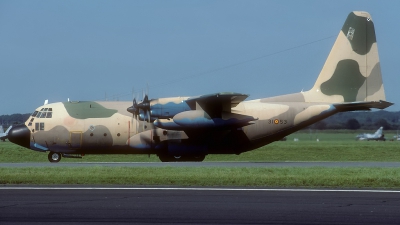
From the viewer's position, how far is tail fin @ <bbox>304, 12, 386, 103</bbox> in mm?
35031

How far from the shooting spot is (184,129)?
32.6 meters

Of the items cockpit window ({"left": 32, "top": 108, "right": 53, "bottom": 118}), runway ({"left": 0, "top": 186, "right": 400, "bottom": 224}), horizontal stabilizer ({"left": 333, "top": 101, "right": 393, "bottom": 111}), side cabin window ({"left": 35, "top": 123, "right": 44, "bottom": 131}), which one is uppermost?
cockpit window ({"left": 32, "top": 108, "right": 53, "bottom": 118})

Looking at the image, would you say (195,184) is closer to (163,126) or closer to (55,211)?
(55,211)

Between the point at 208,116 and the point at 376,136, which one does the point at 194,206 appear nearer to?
the point at 208,116

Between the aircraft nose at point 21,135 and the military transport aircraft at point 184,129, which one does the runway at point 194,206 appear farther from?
the aircraft nose at point 21,135

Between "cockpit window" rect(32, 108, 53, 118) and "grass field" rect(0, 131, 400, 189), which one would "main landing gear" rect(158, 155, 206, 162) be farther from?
"grass field" rect(0, 131, 400, 189)

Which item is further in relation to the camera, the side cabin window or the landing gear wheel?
the landing gear wheel

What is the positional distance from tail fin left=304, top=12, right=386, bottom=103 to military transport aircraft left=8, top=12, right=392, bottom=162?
6 cm

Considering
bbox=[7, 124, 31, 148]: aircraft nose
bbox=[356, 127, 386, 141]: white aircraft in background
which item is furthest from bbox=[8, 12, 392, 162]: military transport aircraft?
bbox=[356, 127, 386, 141]: white aircraft in background

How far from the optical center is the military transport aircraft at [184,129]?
109 ft

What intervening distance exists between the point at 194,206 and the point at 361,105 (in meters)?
21.6

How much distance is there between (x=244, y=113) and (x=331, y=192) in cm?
1661

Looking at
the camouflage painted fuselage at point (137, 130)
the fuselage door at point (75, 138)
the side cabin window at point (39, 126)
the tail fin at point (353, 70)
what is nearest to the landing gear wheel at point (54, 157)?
the camouflage painted fuselage at point (137, 130)

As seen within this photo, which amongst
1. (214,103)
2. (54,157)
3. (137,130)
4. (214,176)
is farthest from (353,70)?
(54,157)
